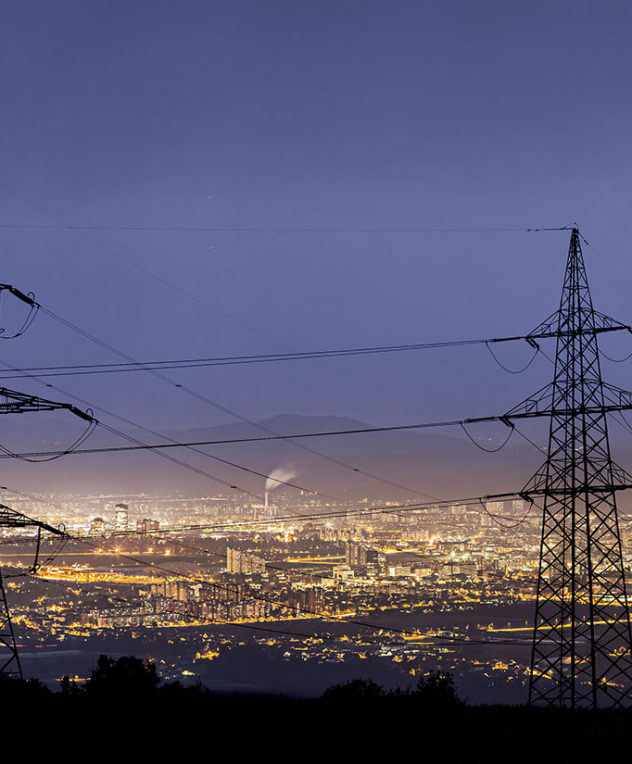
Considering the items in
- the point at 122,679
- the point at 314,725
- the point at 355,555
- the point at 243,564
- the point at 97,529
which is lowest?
the point at 314,725

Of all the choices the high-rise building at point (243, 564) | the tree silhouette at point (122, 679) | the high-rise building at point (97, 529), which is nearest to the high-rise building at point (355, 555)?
the high-rise building at point (243, 564)

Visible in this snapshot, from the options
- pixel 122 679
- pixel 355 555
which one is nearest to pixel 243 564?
pixel 355 555

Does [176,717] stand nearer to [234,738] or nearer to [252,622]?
[234,738]

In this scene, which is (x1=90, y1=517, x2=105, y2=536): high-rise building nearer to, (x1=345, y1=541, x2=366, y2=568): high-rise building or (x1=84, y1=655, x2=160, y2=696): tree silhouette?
(x1=84, y1=655, x2=160, y2=696): tree silhouette

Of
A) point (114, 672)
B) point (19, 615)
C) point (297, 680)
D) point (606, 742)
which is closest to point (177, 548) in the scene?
→ point (19, 615)

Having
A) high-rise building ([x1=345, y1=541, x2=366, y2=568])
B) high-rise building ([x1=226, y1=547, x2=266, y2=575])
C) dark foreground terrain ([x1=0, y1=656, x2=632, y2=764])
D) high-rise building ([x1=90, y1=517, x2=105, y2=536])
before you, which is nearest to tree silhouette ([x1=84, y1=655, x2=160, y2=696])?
dark foreground terrain ([x1=0, y1=656, x2=632, y2=764])

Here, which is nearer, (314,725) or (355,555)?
(314,725)

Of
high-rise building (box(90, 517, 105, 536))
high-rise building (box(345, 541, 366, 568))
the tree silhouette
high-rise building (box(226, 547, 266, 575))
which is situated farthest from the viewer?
high-rise building (box(345, 541, 366, 568))

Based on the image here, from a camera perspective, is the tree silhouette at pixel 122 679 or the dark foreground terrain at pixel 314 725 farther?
the tree silhouette at pixel 122 679

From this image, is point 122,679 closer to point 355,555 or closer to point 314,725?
point 314,725

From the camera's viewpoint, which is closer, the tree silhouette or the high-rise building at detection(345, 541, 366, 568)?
the tree silhouette

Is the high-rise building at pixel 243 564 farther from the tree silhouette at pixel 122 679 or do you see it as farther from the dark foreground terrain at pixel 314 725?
the dark foreground terrain at pixel 314 725

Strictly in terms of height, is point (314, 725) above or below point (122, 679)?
below
